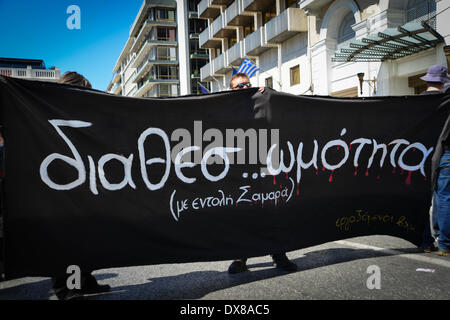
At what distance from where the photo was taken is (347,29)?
15875 mm

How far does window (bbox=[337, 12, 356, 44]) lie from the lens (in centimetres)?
1555

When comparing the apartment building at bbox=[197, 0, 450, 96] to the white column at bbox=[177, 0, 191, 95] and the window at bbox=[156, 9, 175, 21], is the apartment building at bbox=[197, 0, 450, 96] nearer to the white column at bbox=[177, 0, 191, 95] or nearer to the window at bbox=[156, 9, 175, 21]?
the white column at bbox=[177, 0, 191, 95]

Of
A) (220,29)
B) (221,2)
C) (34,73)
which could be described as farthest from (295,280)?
(34,73)

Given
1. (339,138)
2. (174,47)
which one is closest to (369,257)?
(339,138)

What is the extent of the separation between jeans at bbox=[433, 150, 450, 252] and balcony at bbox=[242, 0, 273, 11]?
69.1ft

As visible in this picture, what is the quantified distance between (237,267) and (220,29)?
2663cm

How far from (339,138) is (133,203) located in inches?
92.6

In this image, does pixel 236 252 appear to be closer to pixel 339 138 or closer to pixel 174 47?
pixel 339 138

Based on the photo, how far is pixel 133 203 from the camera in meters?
3.02

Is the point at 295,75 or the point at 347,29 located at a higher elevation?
the point at 347,29

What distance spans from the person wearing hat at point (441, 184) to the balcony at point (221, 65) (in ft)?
80.2

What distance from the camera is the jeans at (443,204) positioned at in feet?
12.4

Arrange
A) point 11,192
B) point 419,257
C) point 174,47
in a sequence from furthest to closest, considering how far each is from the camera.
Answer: point 174,47, point 419,257, point 11,192

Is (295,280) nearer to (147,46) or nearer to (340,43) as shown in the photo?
(340,43)
